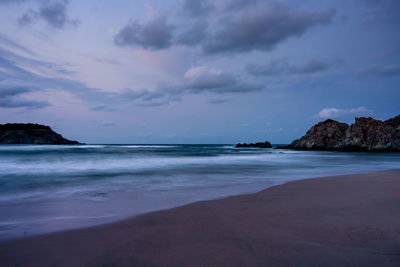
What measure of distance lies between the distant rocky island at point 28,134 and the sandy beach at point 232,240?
13106 cm

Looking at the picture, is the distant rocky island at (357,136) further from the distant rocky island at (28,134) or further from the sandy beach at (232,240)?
the distant rocky island at (28,134)

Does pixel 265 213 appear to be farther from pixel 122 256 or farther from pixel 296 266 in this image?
pixel 122 256

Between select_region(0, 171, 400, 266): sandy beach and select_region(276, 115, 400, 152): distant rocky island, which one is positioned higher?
select_region(276, 115, 400, 152): distant rocky island

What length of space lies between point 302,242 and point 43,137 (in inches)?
5294

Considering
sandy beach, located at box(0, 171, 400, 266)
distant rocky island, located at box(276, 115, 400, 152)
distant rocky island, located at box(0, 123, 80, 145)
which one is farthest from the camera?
distant rocky island, located at box(0, 123, 80, 145)

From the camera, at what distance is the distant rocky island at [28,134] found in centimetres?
10445

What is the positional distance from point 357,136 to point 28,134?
12946 cm

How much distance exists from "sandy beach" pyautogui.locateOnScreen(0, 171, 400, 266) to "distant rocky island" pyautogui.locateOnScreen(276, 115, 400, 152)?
46730mm

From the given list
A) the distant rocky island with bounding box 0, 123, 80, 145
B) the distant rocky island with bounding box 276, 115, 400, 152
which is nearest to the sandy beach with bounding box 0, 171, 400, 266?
the distant rocky island with bounding box 276, 115, 400, 152

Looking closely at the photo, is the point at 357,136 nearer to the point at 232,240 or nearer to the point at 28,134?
the point at 232,240

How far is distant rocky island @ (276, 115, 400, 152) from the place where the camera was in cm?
4094

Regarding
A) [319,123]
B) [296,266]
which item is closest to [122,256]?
[296,266]

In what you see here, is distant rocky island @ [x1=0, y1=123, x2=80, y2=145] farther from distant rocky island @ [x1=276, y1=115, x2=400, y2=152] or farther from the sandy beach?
the sandy beach

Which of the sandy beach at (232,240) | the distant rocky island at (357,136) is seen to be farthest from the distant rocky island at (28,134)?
the sandy beach at (232,240)
